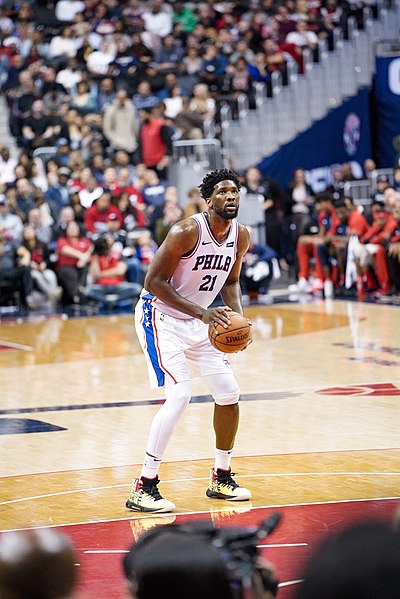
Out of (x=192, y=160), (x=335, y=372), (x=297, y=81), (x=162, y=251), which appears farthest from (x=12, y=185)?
(x=162, y=251)

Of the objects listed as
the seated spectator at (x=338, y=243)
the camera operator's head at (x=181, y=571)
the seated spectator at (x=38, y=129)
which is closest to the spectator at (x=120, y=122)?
the seated spectator at (x=38, y=129)

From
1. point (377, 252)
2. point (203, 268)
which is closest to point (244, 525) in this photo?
point (203, 268)

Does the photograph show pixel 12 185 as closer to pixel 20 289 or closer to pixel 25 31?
pixel 20 289

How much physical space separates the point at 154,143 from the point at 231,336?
14.7 metres

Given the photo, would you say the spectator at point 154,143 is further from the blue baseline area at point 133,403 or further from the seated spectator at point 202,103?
the blue baseline area at point 133,403

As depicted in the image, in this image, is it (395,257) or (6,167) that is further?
(6,167)

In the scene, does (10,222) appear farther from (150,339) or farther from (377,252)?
(150,339)

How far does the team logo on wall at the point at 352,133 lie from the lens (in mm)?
23688

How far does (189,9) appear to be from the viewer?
24422 millimetres

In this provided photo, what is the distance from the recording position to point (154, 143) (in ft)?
67.8

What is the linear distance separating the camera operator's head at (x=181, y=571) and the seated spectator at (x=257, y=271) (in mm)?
16187

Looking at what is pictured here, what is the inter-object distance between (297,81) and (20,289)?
28.0 ft

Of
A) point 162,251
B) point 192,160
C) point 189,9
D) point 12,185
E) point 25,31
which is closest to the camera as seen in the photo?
point 162,251

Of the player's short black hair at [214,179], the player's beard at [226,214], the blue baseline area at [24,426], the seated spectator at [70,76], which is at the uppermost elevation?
the seated spectator at [70,76]
